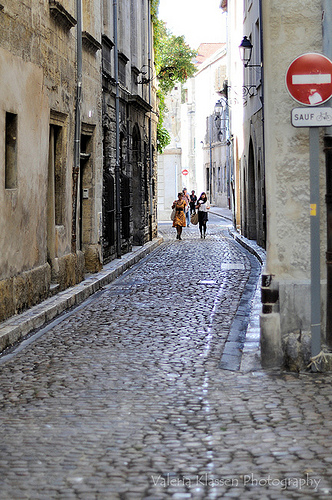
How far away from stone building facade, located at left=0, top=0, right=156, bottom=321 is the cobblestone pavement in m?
1.59

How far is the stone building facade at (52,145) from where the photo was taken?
35.2 ft

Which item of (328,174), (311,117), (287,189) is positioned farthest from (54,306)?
(311,117)

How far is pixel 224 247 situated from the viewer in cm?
2503

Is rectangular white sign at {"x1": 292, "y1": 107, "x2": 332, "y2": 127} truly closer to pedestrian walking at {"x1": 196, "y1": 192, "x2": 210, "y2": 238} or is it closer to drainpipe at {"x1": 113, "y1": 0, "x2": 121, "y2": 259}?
drainpipe at {"x1": 113, "y1": 0, "x2": 121, "y2": 259}

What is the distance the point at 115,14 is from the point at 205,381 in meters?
14.0

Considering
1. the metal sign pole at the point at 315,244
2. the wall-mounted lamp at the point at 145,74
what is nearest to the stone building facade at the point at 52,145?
the metal sign pole at the point at 315,244

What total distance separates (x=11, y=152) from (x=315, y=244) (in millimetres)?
5028

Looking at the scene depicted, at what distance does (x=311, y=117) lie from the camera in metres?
7.30

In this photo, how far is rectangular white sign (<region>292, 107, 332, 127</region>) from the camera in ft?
23.9

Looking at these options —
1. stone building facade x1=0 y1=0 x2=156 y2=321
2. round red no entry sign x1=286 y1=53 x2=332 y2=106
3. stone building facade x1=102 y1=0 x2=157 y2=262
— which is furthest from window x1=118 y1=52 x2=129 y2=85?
round red no entry sign x1=286 y1=53 x2=332 y2=106

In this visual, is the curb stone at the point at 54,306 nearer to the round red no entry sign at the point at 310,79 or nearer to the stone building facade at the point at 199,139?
the round red no entry sign at the point at 310,79

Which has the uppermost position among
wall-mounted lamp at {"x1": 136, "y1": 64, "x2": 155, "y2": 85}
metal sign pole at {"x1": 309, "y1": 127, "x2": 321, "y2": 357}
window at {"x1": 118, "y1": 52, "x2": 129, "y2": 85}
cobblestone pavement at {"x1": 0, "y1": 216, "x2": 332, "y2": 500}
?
wall-mounted lamp at {"x1": 136, "y1": 64, "x2": 155, "y2": 85}

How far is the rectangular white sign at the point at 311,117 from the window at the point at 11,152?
15.7 feet

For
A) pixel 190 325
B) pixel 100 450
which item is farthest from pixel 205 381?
pixel 190 325
